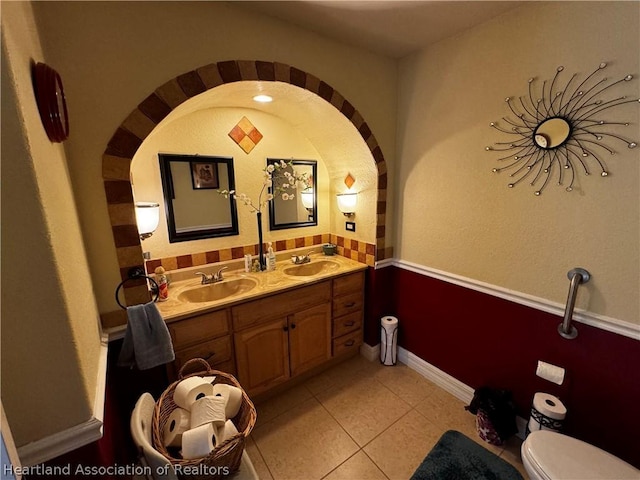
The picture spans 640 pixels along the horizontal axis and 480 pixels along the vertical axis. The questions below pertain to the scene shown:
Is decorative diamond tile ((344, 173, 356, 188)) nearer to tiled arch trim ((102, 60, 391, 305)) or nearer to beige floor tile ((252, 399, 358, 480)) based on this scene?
tiled arch trim ((102, 60, 391, 305))

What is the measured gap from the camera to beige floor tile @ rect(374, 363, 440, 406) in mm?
1945

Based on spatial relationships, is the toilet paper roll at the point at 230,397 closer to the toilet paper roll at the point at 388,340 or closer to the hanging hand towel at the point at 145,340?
the hanging hand towel at the point at 145,340

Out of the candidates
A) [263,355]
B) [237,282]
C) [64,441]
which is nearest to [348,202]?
[237,282]

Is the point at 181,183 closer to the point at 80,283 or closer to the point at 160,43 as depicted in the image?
the point at 160,43

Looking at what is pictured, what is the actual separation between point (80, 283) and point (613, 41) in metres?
2.34

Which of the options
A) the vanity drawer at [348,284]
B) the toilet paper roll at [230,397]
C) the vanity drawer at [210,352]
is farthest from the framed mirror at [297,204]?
the toilet paper roll at [230,397]

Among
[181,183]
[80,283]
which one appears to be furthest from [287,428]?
[181,183]

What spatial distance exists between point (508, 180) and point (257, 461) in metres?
2.15

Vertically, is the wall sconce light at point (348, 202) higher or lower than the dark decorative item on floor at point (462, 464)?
higher

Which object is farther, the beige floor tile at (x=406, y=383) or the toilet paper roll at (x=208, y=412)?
the beige floor tile at (x=406, y=383)

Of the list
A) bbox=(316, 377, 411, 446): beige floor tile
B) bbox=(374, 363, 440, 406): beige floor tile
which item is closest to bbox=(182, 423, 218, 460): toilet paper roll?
bbox=(316, 377, 411, 446): beige floor tile

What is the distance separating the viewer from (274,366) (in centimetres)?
185

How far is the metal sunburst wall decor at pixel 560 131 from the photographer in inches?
46.8

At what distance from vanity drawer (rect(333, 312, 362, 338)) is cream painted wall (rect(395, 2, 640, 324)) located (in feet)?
2.22
